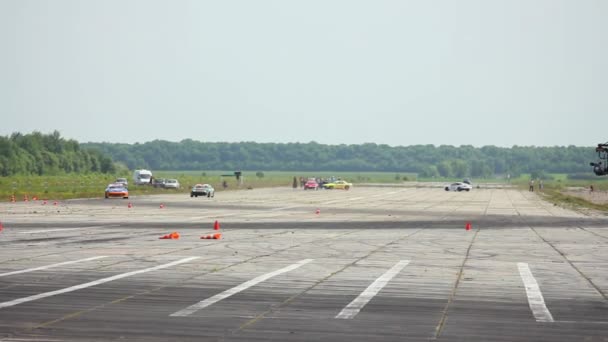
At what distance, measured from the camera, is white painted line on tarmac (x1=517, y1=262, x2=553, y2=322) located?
52.0ft

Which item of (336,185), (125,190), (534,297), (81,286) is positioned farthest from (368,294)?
(336,185)

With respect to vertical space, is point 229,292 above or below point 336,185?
below

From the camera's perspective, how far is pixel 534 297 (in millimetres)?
18516

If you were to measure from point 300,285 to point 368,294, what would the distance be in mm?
1915

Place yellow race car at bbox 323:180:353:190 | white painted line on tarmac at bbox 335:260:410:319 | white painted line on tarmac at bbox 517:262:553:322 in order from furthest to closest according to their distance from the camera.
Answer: yellow race car at bbox 323:180:353:190
white painted line on tarmac at bbox 335:260:410:319
white painted line on tarmac at bbox 517:262:553:322

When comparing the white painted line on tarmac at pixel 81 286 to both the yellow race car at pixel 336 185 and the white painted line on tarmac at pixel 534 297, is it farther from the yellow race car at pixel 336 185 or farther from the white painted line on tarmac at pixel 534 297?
the yellow race car at pixel 336 185

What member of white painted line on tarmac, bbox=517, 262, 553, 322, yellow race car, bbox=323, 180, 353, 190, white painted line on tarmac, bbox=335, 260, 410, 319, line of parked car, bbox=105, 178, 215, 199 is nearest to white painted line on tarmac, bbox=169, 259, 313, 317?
white painted line on tarmac, bbox=335, 260, 410, 319

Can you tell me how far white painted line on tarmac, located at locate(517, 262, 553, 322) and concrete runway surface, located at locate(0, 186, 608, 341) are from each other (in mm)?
32

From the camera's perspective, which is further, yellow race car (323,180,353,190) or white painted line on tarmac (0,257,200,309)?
yellow race car (323,180,353,190)

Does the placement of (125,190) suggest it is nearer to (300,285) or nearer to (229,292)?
(300,285)

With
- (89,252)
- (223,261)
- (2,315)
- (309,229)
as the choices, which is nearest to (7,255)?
(89,252)

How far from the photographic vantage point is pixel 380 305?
56.1 feet

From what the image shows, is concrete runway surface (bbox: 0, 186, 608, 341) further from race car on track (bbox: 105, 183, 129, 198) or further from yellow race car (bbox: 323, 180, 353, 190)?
yellow race car (bbox: 323, 180, 353, 190)

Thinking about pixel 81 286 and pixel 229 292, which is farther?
pixel 81 286
